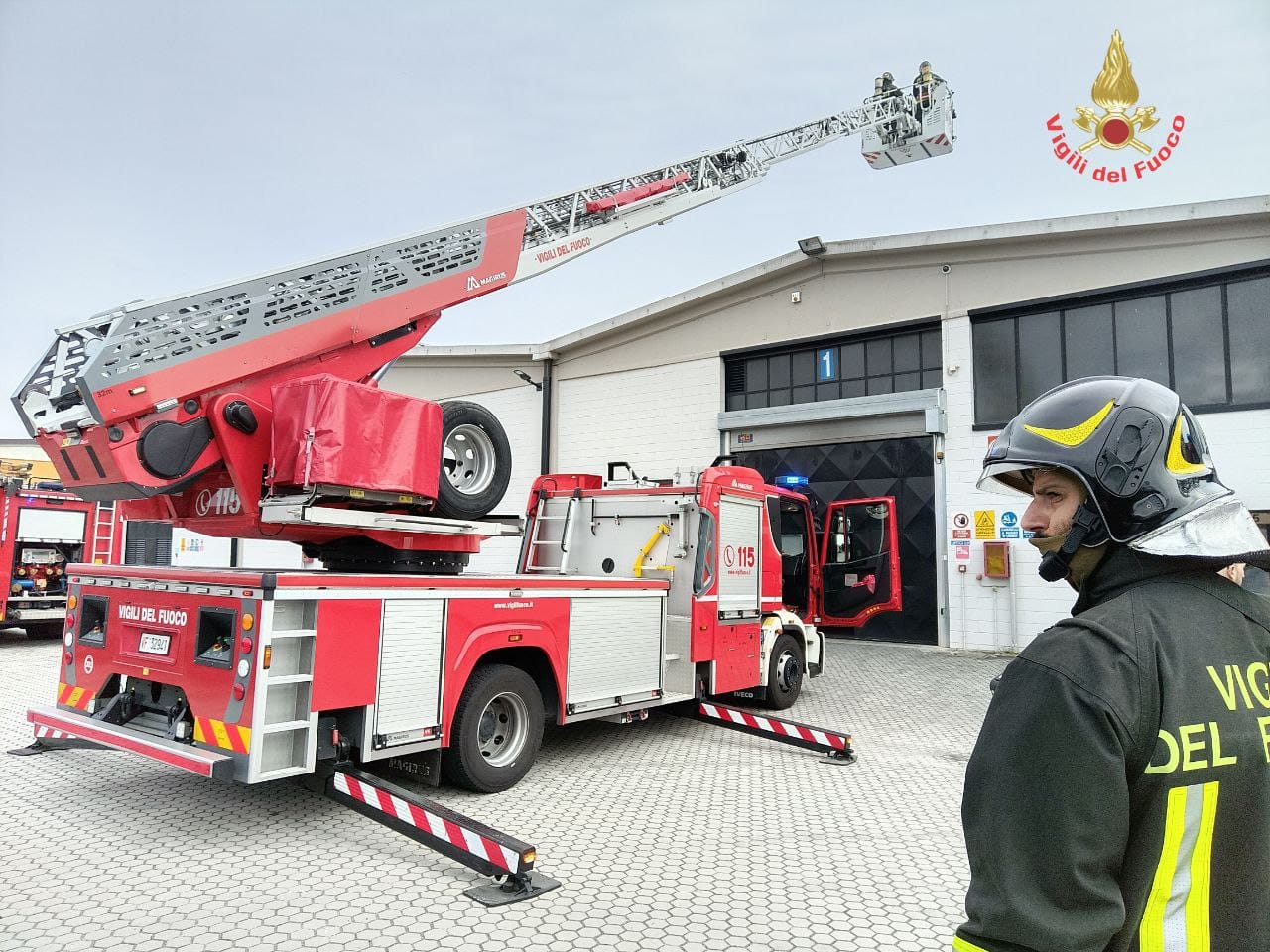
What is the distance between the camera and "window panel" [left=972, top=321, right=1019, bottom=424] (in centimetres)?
1484

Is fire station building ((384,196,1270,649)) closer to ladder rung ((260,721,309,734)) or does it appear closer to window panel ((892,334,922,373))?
window panel ((892,334,922,373))

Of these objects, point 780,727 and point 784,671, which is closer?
point 780,727

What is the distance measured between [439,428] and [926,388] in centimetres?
1178

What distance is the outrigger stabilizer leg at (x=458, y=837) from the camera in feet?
13.6

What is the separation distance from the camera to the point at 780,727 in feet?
24.3

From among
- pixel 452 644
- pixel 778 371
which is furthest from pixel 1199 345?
pixel 452 644

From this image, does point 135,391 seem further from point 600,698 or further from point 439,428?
point 600,698

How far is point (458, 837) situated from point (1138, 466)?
3.79m

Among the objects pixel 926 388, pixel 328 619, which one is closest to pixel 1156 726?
pixel 328 619

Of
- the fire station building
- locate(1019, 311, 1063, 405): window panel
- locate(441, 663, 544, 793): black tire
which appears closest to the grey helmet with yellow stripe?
locate(441, 663, 544, 793): black tire

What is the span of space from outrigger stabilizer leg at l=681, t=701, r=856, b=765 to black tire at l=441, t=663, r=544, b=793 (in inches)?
83.2

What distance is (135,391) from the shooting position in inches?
201

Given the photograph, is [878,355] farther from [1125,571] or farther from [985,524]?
[1125,571]

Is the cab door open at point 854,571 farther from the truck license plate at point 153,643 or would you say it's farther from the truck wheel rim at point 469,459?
the truck license plate at point 153,643
